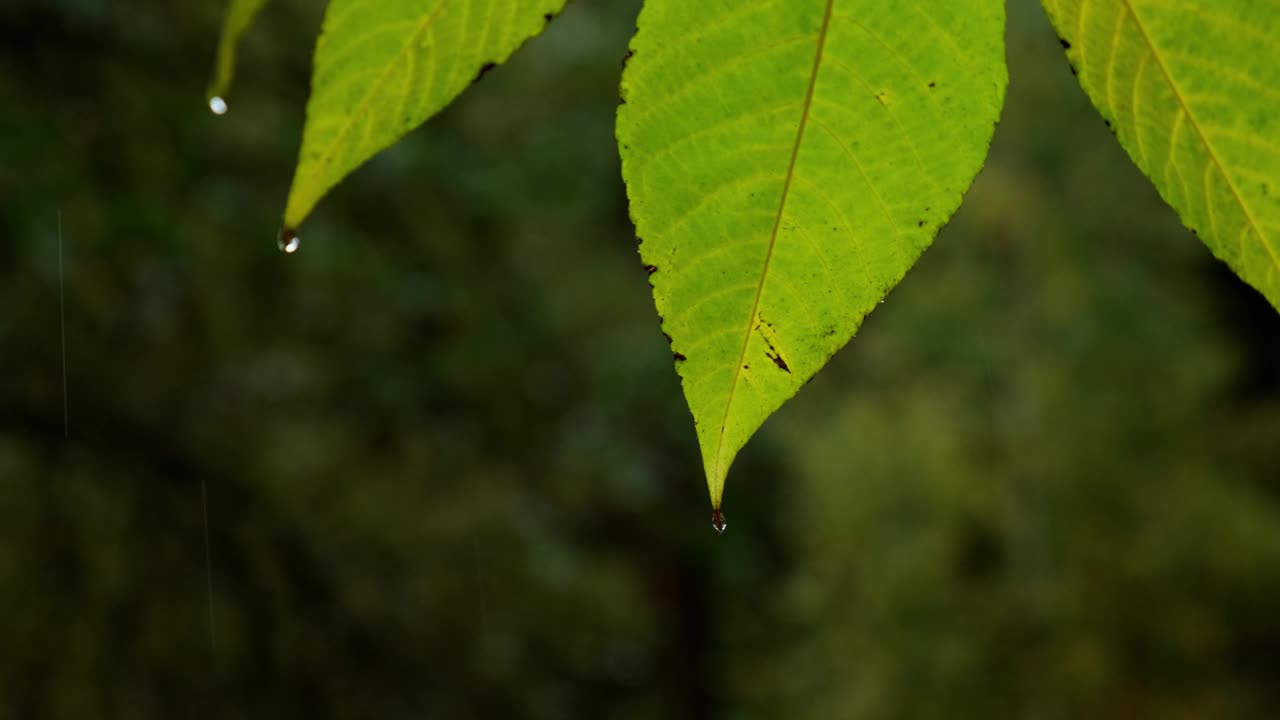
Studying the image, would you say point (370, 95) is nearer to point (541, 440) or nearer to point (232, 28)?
point (232, 28)

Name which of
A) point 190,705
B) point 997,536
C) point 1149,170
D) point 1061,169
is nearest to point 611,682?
point 997,536

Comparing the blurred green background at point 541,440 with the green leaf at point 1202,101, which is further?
the blurred green background at point 541,440

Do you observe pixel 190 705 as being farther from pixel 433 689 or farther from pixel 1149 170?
pixel 1149 170

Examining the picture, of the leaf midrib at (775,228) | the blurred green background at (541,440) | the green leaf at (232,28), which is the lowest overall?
the blurred green background at (541,440)

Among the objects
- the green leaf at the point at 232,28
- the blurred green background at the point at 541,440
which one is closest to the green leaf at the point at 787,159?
the green leaf at the point at 232,28

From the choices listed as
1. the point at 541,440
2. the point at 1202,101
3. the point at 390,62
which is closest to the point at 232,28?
the point at 390,62

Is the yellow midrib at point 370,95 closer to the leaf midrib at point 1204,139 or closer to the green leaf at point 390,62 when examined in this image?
the green leaf at point 390,62

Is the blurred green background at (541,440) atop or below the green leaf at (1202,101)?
below
